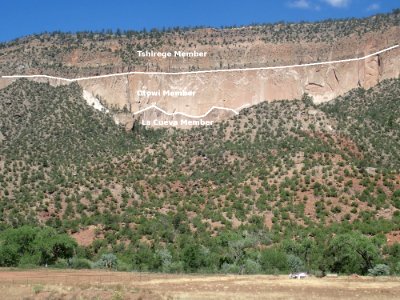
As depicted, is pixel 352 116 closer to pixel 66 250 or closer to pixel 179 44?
pixel 179 44

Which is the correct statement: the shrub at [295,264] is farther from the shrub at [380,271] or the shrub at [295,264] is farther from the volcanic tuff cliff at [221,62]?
the volcanic tuff cliff at [221,62]

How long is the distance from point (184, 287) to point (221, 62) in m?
54.5

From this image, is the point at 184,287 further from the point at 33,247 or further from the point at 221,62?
the point at 221,62

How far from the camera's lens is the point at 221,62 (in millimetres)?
85000

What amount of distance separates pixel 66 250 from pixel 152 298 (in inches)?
904

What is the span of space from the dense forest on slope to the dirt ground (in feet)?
23.0

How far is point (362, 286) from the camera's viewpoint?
3444cm

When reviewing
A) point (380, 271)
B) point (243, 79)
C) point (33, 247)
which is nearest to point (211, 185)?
point (33, 247)

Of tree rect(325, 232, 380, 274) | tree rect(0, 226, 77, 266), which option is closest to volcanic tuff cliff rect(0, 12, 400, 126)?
tree rect(0, 226, 77, 266)

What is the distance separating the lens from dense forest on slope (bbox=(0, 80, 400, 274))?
49312 mm

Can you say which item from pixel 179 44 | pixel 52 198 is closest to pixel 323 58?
pixel 179 44

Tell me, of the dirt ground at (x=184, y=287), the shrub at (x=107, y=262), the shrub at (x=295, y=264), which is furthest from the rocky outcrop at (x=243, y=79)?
the dirt ground at (x=184, y=287)

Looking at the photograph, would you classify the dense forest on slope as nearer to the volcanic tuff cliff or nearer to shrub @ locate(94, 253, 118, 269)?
shrub @ locate(94, 253, 118, 269)

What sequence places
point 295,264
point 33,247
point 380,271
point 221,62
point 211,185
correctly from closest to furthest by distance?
point 380,271, point 295,264, point 33,247, point 211,185, point 221,62
